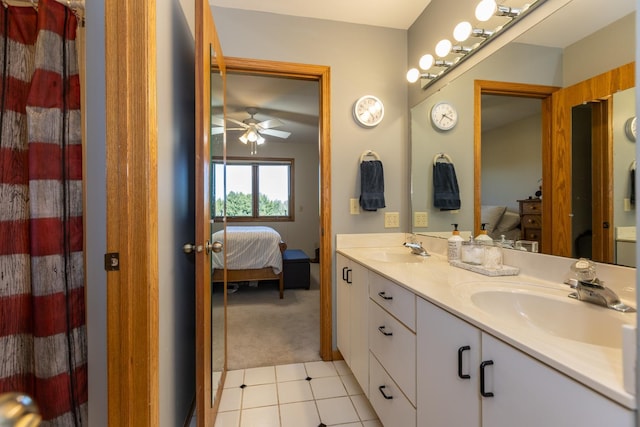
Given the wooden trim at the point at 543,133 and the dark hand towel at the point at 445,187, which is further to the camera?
the dark hand towel at the point at 445,187

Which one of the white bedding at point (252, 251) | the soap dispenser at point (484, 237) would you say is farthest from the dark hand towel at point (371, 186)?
the white bedding at point (252, 251)

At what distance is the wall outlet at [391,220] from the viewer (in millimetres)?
2293

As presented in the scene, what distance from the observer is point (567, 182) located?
1.15 m

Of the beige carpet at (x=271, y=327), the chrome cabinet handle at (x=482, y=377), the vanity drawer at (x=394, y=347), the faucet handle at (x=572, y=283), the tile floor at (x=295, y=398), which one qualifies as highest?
the faucet handle at (x=572, y=283)

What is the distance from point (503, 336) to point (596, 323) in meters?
0.41

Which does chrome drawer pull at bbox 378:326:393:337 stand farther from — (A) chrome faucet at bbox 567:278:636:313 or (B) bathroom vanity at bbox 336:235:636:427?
(A) chrome faucet at bbox 567:278:636:313

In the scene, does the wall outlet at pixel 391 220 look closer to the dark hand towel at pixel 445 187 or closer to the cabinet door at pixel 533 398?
the dark hand towel at pixel 445 187

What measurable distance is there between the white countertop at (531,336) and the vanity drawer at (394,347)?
0.66ft

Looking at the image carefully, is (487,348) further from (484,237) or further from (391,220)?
(391,220)

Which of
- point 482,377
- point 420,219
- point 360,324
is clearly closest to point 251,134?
point 420,219

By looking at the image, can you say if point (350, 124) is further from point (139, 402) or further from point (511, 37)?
point (139, 402)

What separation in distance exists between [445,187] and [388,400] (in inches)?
52.7

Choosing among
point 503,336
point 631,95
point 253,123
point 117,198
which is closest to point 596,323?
point 503,336

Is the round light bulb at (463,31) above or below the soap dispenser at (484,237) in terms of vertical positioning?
above
